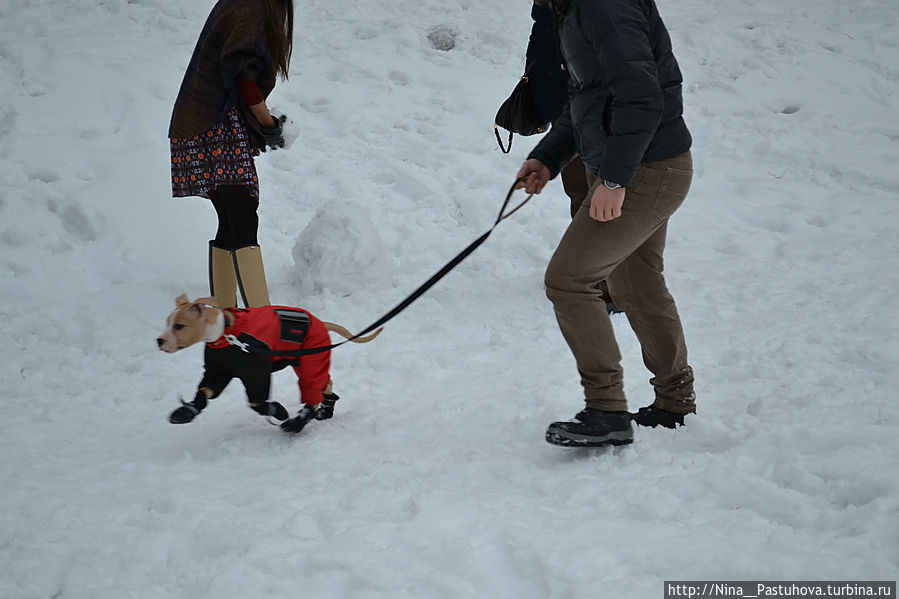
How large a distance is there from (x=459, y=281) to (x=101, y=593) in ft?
11.7

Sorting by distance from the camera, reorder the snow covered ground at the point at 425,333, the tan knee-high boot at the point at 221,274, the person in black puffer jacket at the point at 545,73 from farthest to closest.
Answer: the tan knee-high boot at the point at 221,274, the person in black puffer jacket at the point at 545,73, the snow covered ground at the point at 425,333

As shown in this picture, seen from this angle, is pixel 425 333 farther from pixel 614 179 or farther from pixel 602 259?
pixel 614 179

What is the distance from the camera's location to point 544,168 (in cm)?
295

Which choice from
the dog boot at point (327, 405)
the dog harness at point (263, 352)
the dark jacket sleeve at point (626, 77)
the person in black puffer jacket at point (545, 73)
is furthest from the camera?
the person in black puffer jacket at point (545, 73)

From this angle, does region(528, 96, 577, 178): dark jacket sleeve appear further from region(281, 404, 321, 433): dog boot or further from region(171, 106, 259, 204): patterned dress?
region(171, 106, 259, 204): patterned dress

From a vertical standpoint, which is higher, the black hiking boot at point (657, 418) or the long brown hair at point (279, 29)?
the long brown hair at point (279, 29)

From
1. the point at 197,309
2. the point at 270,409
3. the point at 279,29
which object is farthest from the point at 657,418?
the point at 279,29

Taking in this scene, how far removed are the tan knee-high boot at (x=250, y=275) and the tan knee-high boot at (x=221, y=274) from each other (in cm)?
11

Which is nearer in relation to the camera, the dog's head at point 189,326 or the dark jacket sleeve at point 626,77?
the dark jacket sleeve at point 626,77

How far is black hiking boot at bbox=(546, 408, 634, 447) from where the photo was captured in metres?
2.62

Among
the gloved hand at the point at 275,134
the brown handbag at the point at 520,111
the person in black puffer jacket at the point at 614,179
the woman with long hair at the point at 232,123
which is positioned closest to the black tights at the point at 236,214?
the woman with long hair at the point at 232,123

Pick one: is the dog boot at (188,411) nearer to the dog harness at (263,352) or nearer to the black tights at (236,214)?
the dog harness at (263,352)

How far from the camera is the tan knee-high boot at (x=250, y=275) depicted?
12.4 feet

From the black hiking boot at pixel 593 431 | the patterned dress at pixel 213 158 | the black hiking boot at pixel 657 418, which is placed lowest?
the black hiking boot at pixel 657 418
